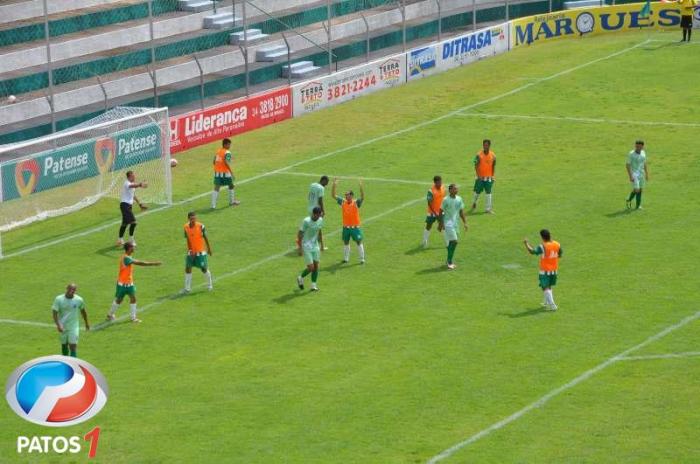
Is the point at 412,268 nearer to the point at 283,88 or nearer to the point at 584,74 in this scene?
the point at 283,88

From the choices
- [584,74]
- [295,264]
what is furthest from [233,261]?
[584,74]

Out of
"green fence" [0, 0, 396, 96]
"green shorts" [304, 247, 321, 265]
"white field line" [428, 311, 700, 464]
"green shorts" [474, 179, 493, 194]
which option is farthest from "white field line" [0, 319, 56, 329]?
"green fence" [0, 0, 396, 96]

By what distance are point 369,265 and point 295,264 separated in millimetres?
1772

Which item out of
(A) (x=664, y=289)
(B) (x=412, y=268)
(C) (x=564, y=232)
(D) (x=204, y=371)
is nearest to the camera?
(D) (x=204, y=371)

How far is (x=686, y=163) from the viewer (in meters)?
43.0

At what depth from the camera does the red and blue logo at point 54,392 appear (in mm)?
23734

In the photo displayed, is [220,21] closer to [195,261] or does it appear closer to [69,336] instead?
[195,261]

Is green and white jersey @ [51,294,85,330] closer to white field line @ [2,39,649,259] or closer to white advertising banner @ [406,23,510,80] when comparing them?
white field line @ [2,39,649,259]

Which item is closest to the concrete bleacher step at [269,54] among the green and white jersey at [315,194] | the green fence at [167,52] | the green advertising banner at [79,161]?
the green fence at [167,52]

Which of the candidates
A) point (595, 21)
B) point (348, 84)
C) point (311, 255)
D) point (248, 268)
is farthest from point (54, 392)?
point (595, 21)

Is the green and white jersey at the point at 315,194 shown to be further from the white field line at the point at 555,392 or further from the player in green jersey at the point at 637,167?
the white field line at the point at 555,392

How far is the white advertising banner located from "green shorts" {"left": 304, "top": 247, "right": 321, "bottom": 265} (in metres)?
26.4

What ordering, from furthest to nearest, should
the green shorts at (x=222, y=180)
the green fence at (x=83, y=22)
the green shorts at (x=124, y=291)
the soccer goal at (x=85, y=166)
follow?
the green fence at (x=83, y=22) < the green shorts at (x=222, y=180) < the soccer goal at (x=85, y=166) < the green shorts at (x=124, y=291)

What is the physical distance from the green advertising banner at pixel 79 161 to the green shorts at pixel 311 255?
1016 cm
